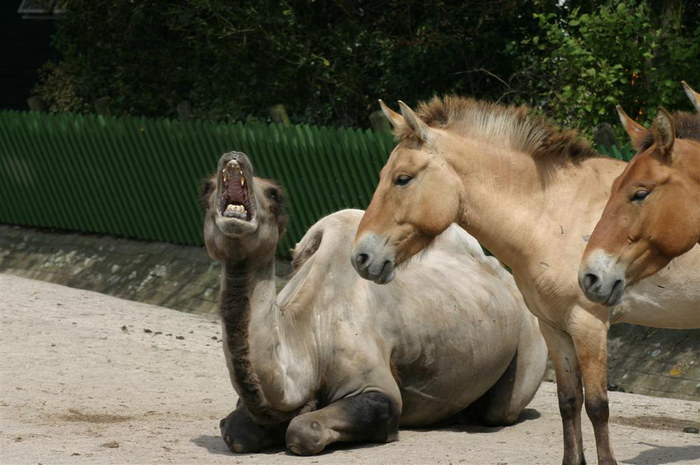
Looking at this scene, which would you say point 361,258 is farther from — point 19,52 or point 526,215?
point 19,52

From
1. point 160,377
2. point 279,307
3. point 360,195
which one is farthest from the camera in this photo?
point 360,195

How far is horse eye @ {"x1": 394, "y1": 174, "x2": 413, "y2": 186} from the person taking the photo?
6.39 m

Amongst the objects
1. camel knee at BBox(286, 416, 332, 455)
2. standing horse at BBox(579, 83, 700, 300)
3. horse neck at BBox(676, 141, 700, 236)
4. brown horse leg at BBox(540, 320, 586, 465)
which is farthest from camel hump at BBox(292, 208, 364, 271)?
horse neck at BBox(676, 141, 700, 236)

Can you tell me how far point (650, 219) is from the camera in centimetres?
538

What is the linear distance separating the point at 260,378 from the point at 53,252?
1037 cm

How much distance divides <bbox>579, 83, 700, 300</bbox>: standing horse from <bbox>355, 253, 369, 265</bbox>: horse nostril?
129 cm

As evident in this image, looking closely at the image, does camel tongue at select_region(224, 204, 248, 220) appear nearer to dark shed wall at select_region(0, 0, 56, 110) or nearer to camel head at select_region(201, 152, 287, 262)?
camel head at select_region(201, 152, 287, 262)

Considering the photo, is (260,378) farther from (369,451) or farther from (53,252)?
(53,252)

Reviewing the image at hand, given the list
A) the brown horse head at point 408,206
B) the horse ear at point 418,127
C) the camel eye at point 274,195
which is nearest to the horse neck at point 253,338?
the camel eye at point 274,195

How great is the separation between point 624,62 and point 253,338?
7.60m

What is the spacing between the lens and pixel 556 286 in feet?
21.1

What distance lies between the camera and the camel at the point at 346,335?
6875 millimetres

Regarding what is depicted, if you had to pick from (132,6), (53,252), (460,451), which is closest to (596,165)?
(460,451)

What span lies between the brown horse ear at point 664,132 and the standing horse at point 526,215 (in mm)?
1104
